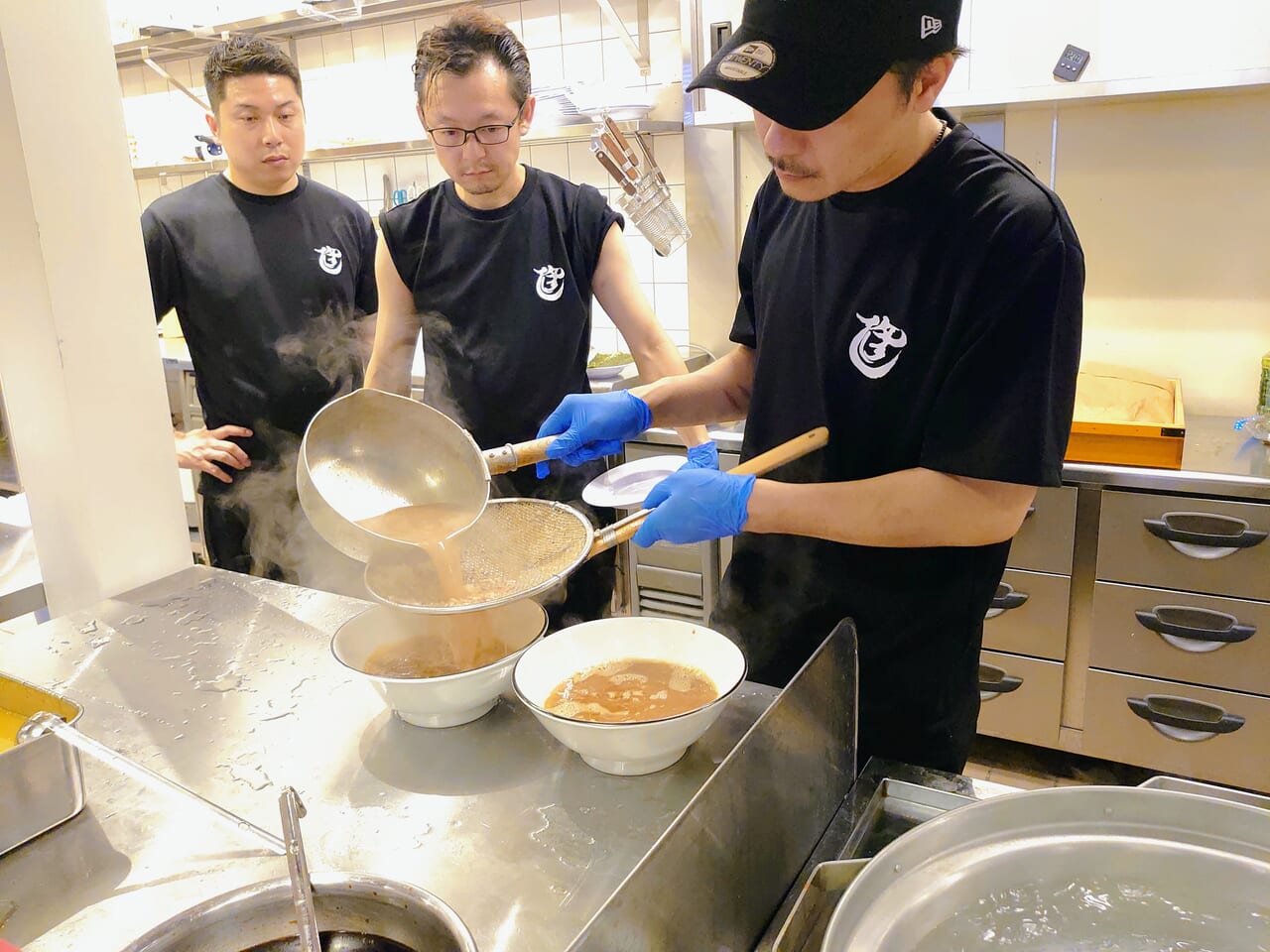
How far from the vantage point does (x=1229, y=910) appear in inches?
27.6

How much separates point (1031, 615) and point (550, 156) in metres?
2.54

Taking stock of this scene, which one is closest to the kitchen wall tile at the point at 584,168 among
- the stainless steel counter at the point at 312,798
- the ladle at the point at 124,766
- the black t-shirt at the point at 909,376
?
the black t-shirt at the point at 909,376

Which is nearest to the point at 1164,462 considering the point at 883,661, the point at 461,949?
the point at 883,661

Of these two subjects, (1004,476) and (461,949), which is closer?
(461,949)

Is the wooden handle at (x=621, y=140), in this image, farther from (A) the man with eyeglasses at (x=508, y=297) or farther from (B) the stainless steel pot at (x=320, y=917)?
(B) the stainless steel pot at (x=320, y=917)

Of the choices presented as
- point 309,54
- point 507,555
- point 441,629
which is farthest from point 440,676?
point 309,54

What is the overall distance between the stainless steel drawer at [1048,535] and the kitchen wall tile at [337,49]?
3448 mm

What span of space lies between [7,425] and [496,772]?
1.15 m

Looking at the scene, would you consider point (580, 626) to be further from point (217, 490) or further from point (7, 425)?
point (217, 490)

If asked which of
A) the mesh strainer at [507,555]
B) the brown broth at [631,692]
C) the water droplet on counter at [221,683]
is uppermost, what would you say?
the mesh strainer at [507,555]

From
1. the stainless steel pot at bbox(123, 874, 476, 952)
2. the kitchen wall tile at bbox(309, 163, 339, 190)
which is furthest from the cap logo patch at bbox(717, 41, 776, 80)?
the kitchen wall tile at bbox(309, 163, 339, 190)

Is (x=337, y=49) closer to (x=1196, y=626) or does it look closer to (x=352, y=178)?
(x=352, y=178)

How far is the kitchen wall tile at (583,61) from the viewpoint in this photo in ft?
11.7

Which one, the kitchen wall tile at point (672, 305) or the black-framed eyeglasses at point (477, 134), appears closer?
the black-framed eyeglasses at point (477, 134)
